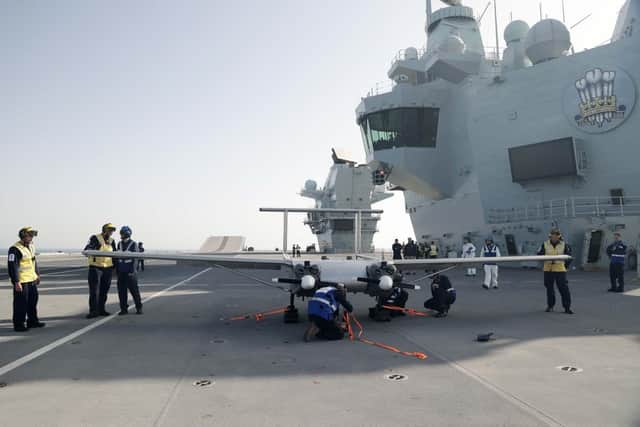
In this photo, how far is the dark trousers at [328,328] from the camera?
787 cm

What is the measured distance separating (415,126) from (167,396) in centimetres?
3634

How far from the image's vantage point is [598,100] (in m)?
26.7

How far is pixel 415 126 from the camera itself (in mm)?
38062

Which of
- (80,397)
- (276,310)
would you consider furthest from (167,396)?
(276,310)

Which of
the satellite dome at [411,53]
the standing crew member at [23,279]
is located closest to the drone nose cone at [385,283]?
the standing crew member at [23,279]

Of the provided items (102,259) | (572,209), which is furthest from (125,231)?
(572,209)

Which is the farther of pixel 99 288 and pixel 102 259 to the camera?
pixel 102 259

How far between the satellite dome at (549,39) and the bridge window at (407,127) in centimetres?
958

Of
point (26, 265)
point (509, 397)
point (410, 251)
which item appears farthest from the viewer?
point (410, 251)

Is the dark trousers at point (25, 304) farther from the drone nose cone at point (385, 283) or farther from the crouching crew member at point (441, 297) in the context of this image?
the crouching crew member at point (441, 297)

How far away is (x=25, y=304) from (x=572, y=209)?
27.9 metres

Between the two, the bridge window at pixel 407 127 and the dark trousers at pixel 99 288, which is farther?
the bridge window at pixel 407 127

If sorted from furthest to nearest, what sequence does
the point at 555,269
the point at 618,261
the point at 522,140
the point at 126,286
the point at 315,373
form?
the point at 522,140
the point at 618,261
the point at 555,269
the point at 126,286
the point at 315,373

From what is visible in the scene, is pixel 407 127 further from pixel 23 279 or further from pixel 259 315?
pixel 23 279
